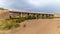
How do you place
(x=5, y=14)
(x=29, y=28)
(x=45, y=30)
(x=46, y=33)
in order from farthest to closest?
(x=5, y=14), (x=29, y=28), (x=45, y=30), (x=46, y=33)

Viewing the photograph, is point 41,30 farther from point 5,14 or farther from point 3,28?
point 5,14

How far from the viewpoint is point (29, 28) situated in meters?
10.1

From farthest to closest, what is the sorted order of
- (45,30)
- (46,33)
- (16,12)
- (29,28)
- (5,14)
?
(16,12) < (5,14) < (29,28) < (45,30) < (46,33)

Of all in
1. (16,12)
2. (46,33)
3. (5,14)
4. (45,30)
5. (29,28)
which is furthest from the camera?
(16,12)

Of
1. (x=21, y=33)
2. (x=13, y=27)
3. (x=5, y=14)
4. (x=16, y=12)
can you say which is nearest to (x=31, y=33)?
(x=21, y=33)

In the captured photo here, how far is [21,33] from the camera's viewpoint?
916cm

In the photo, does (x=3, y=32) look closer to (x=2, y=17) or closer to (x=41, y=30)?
(x=41, y=30)

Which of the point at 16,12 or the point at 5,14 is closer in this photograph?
the point at 5,14

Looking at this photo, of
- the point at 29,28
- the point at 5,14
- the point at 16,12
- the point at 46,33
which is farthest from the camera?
the point at 16,12

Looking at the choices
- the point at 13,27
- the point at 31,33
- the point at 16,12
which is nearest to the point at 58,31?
the point at 31,33

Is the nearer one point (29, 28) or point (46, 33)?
point (46, 33)

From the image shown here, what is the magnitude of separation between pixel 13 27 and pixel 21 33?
1616 millimetres

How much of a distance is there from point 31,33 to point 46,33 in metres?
0.75

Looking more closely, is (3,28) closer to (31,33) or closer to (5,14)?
(31,33)
